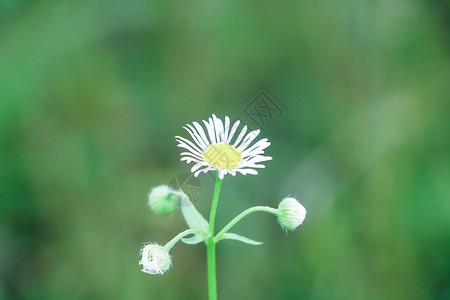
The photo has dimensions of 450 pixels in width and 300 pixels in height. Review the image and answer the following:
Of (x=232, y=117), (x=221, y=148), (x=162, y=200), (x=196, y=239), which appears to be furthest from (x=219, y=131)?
(x=232, y=117)

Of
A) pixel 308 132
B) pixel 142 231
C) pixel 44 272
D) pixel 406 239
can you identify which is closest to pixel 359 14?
pixel 308 132

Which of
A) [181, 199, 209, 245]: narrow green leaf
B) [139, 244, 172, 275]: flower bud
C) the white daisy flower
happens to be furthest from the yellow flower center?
[139, 244, 172, 275]: flower bud

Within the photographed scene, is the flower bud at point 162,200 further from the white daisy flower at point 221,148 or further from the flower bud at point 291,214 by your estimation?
the flower bud at point 291,214

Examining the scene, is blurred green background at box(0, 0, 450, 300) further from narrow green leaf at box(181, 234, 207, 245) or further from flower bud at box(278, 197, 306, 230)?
narrow green leaf at box(181, 234, 207, 245)

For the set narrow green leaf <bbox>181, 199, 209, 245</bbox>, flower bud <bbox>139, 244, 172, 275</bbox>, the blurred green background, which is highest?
the blurred green background

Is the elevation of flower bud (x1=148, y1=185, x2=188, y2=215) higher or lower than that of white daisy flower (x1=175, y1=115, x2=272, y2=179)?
lower

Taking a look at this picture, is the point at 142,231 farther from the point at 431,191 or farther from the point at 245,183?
the point at 431,191
